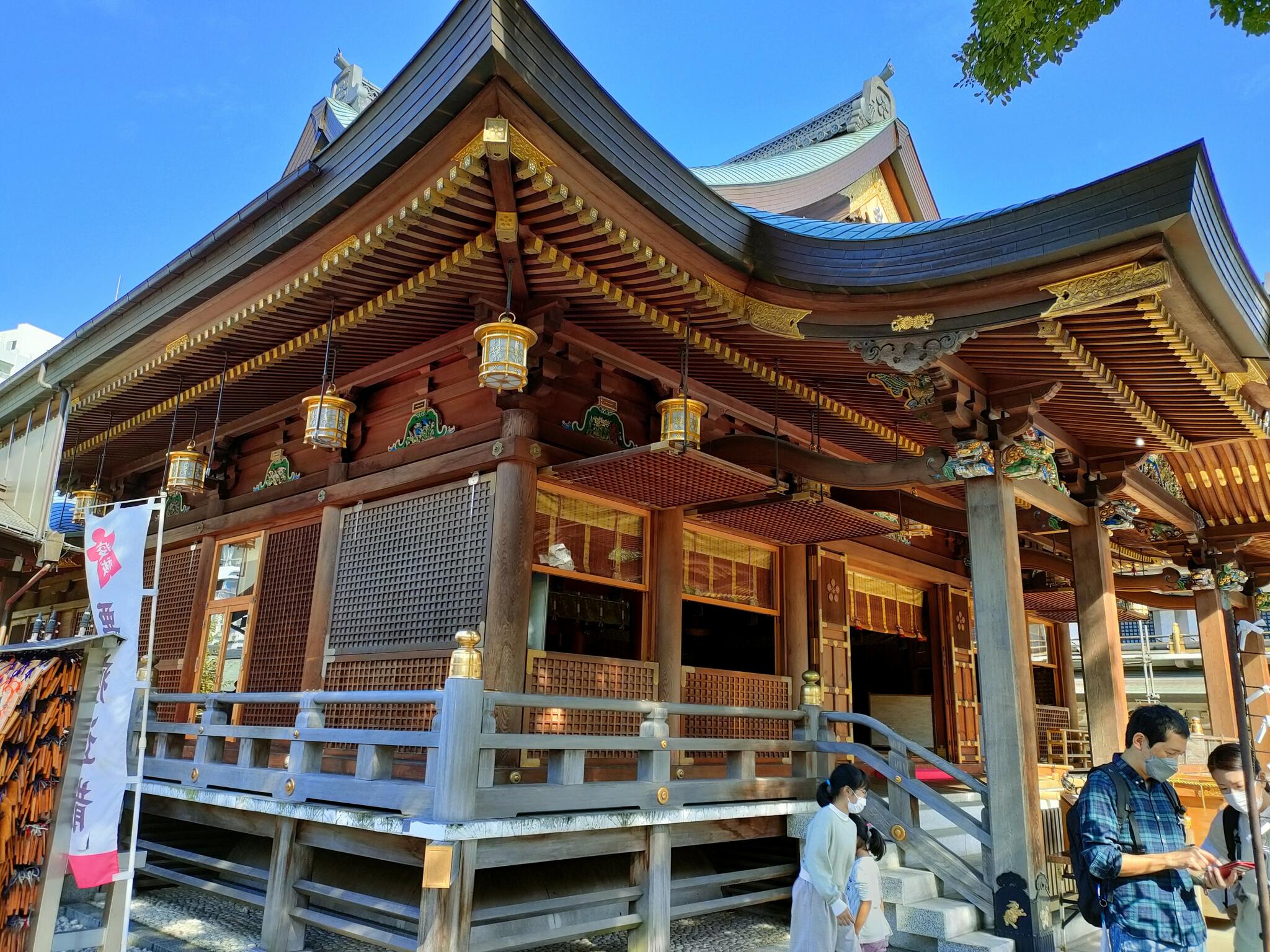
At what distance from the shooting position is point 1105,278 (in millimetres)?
5469

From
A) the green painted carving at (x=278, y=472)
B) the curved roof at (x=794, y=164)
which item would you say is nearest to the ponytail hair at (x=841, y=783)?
the green painted carving at (x=278, y=472)

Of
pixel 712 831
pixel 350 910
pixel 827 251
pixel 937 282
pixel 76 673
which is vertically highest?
pixel 827 251

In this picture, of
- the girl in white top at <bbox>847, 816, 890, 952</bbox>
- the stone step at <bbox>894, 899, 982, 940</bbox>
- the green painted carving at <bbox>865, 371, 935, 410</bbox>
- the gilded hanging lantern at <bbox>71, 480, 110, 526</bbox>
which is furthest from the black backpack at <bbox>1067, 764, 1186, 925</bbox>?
the gilded hanging lantern at <bbox>71, 480, 110, 526</bbox>

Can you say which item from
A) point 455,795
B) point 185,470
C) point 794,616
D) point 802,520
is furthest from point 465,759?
point 185,470

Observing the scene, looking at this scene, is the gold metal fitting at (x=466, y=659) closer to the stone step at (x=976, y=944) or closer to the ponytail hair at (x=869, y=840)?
the ponytail hair at (x=869, y=840)

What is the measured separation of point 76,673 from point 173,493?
8.06m

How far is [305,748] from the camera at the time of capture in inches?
251

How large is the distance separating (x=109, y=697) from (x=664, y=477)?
14.2ft

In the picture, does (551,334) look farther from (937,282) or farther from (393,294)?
(937,282)

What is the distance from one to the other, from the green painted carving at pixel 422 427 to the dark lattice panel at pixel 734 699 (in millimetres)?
3295

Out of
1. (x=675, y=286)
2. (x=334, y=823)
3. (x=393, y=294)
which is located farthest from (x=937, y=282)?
(x=334, y=823)

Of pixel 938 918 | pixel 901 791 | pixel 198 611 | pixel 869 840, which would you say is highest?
pixel 198 611

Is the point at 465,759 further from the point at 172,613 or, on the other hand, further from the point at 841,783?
the point at 172,613

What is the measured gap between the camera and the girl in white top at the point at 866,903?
5.15 m
